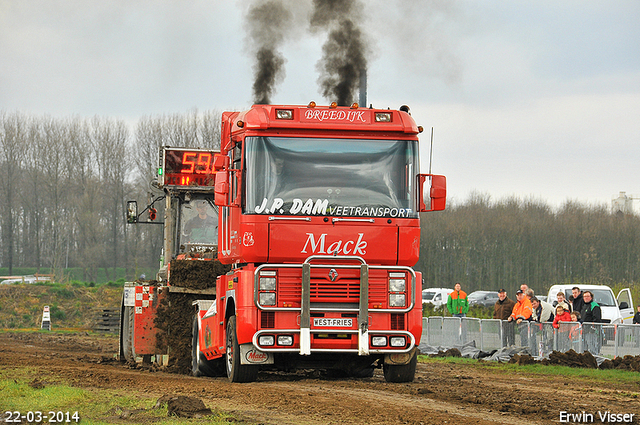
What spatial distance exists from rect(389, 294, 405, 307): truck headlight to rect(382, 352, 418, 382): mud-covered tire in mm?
1150

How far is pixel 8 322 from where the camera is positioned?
41.2 metres

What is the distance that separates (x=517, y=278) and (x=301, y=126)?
51283 millimetres

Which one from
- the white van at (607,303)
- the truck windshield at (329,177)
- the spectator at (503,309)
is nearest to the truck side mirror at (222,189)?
the truck windshield at (329,177)

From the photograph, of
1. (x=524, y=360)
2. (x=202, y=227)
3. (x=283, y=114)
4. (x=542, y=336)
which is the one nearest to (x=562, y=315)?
(x=542, y=336)

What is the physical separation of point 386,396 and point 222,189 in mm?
3723

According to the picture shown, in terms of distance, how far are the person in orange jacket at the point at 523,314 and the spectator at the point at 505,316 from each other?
22 centimetres

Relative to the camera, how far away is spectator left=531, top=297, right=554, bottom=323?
20016 mm

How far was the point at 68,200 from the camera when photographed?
→ 240ft

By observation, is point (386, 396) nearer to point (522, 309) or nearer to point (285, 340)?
point (285, 340)

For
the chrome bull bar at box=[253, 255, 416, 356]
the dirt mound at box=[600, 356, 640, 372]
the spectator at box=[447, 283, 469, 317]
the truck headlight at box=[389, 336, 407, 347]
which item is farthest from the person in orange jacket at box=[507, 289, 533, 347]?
the chrome bull bar at box=[253, 255, 416, 356]

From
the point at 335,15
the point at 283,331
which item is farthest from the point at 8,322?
the point at 283,331

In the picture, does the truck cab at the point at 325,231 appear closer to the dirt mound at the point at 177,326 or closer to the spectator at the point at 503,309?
the dirt mound at the point at 177,326

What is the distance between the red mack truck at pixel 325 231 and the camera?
1138 cm

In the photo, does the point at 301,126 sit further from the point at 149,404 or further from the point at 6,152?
the point at 6,152
